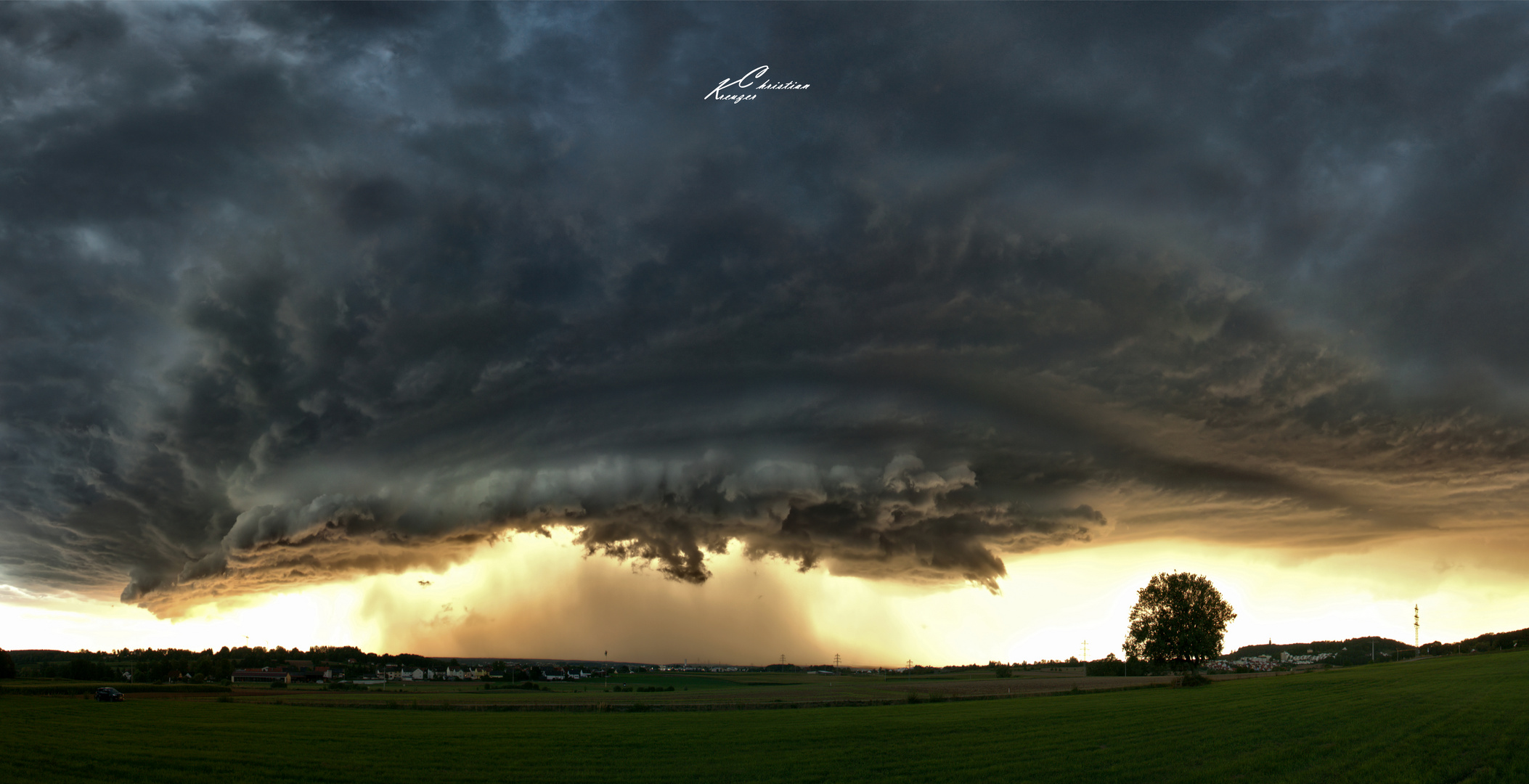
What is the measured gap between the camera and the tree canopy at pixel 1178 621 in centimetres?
14200

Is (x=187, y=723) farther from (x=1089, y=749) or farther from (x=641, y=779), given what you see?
(x=1089, y=749)

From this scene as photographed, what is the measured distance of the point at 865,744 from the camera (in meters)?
47.5

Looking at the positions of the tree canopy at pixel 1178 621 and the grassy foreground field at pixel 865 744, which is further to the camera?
the tree canopy at pixel 1178 621

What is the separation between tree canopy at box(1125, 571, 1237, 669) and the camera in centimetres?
14200

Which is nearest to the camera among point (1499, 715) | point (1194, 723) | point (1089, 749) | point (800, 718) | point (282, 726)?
point (1089, 749)

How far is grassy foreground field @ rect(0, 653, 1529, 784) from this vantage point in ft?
111

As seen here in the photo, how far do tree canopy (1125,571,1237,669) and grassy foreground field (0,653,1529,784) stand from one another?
216 ft

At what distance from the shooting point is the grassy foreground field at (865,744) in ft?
111

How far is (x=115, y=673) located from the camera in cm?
19762

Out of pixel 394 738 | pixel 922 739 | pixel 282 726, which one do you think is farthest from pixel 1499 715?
pixel 282 726

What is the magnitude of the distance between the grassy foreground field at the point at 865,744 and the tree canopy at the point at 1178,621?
6599 centimetres

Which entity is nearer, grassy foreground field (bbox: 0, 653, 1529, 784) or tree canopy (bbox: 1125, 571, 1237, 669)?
grassy foreground field (bbox: 0, 653, 1529, 784)

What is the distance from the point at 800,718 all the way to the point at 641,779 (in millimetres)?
35997

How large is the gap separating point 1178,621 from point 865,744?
117892 millimetres
